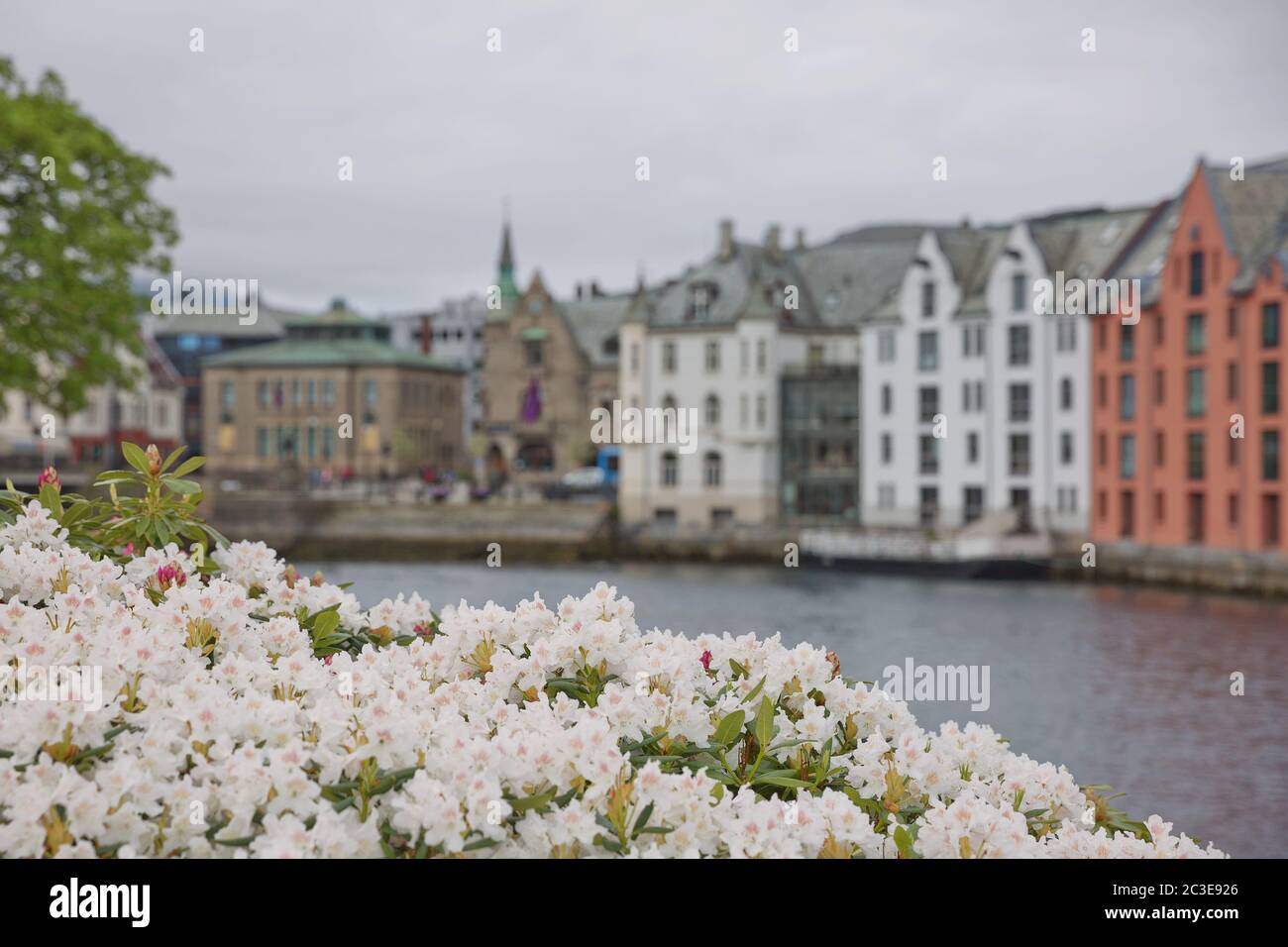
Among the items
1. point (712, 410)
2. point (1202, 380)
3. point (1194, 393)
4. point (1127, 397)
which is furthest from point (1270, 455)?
point (712, 410)

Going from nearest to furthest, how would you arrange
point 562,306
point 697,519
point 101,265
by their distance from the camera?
point 101,265, point 697,519, point 562,306

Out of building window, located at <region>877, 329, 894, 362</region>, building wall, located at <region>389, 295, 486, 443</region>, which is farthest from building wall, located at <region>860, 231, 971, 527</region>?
building wall, located at <region>389, 295, 486, 443</region>

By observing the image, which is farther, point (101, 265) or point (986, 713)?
point (986, 713)

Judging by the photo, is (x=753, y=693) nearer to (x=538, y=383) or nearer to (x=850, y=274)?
(x=850, y=274)

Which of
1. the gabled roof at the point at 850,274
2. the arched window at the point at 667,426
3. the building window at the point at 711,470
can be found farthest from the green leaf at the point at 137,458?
the gabled roof at the point at 850,274

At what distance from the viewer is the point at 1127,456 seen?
78.8m

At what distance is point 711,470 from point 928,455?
47.3 ft

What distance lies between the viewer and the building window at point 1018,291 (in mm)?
88250

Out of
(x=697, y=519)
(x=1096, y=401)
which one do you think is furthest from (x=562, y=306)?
(x=1096, y=401)

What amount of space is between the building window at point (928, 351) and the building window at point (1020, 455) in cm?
732

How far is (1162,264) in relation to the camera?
77.4 metres
